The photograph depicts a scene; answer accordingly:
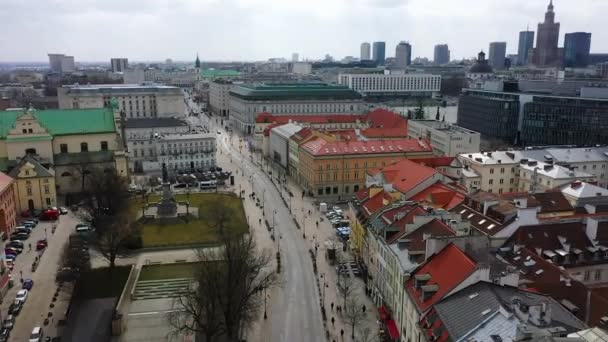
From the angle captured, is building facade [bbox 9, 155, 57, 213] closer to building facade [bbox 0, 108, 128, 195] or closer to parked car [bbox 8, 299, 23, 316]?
building facade [bbox 0, 108, 128, 195]

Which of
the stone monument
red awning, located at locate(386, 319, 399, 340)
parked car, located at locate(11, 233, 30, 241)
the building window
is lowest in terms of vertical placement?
parked car, located at locate(11, 233, 30, 241)

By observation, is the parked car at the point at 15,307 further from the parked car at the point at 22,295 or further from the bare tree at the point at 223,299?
the bare tree at the point at 223,299

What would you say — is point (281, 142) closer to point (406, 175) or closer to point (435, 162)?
point (435, 162)

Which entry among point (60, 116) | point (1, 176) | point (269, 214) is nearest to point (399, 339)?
point (269, 214)

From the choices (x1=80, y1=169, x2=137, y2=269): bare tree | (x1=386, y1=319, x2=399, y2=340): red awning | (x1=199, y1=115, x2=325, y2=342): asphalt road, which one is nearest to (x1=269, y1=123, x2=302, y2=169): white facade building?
(x1=199, y1=115, x2=325, y2=342): asphalt road

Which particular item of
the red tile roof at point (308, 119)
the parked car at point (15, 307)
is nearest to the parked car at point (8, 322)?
the parked car at point (15, 307)

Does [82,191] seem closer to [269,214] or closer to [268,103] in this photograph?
[269,214]
